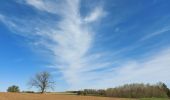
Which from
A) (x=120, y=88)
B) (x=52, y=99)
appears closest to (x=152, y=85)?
(x=120, y=88)

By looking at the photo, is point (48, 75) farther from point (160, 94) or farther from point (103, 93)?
point (160, 94)

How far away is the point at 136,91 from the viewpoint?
253ft

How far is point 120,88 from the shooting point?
3066 inches

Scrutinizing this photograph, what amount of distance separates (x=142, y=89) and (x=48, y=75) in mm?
33101

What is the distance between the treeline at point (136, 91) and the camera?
246ft

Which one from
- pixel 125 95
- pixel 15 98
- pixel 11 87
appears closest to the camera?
pixel 15 98

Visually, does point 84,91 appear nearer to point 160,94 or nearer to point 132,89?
point 132,89

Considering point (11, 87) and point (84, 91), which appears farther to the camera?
point (11, 87)

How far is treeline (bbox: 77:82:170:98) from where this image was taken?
246 feet

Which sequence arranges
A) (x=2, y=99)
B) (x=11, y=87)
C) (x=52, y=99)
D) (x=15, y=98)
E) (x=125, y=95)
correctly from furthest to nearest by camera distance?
1. (x=11, y=87)
2. (x=125, y=95)
3. (x=52, y=99)
4. (x=15, y=98)
5. (x=2, y=99)

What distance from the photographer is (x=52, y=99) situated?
49938mm

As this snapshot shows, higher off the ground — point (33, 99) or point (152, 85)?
point (152, 85)

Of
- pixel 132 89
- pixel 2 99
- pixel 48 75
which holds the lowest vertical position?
pixel 2 99

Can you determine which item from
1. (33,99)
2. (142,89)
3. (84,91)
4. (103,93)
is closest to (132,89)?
(142,89)
